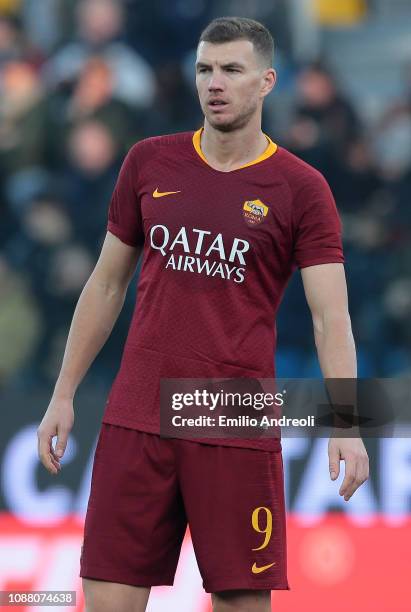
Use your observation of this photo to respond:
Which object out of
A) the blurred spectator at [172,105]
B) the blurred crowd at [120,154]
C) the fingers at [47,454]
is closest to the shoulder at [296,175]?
the fingers at [47,454]

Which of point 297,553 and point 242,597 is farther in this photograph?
point 297,553

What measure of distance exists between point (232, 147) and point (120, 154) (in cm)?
467

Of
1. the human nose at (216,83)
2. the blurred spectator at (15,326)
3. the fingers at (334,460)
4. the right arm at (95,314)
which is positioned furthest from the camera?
the blurred spectator at (15,326)

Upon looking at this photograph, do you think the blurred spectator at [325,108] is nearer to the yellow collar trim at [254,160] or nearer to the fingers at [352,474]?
the yellow collar trim at [254,160]

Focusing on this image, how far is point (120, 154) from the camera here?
846cm

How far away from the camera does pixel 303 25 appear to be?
31.5ft

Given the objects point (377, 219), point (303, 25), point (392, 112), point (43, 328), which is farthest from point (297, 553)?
point (303, 25)

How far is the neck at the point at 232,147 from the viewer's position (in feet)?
12.6

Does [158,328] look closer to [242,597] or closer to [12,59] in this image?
[242,597]

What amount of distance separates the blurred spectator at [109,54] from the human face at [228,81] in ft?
16.4

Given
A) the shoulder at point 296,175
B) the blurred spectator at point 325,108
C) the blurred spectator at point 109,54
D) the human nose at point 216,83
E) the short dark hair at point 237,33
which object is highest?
the blurred spectator at point 109,54

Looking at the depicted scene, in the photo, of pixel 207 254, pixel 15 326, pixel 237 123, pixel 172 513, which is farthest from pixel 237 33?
pixel 15 326

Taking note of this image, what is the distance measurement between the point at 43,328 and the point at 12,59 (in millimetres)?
2235

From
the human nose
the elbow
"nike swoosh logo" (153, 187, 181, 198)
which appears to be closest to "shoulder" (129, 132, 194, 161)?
"nike swoosh logo" (153, 187, 181, 198)
